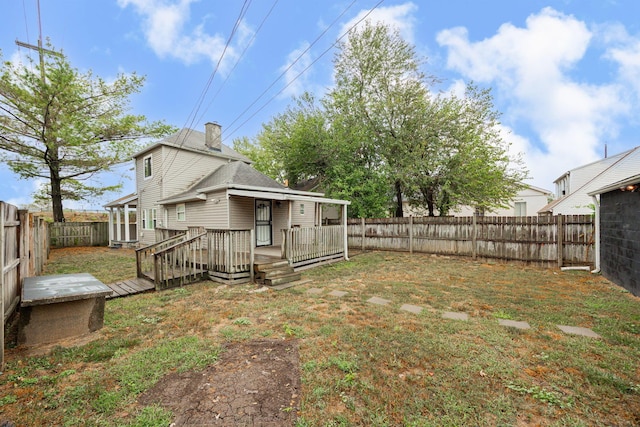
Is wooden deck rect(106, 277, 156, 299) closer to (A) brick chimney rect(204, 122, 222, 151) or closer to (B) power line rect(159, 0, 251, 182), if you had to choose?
(B) power line rect(159, 0, 251, 182)

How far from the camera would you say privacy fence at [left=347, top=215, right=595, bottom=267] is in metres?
7.99

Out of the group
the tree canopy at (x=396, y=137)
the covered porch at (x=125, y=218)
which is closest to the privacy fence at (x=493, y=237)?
the tree canopy at (x=396, y=137)

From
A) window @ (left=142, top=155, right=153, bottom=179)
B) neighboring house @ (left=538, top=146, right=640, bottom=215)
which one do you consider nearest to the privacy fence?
neighboring house @ (left=538, top=146, right=640, bottom=215)

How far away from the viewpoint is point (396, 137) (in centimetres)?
1490

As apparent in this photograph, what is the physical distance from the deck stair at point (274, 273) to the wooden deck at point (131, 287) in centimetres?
233

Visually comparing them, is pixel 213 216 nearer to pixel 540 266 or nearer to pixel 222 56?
pixel 222 56

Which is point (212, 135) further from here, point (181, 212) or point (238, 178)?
point (238, 178)

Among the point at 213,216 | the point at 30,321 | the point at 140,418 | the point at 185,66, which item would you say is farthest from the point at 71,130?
the point at 140,418

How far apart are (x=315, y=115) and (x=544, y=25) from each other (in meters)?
10.8

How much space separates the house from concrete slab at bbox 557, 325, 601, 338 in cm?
295

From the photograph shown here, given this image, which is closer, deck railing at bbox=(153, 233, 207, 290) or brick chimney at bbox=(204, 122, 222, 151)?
deck railing at bbox=(153, 233, 207, 290)

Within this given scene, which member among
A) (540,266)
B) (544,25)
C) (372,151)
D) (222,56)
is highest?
(544,25)

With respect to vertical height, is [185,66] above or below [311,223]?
above

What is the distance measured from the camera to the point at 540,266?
8516 millimetres
